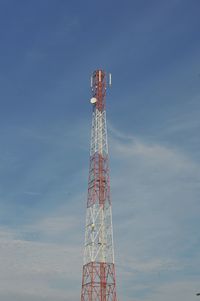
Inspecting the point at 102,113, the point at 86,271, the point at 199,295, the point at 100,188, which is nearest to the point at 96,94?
the point at 102,113

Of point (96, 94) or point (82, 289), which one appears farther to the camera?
point (96, 94)

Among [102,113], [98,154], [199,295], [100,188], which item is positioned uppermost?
[102,113]

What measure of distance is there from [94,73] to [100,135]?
1313cm

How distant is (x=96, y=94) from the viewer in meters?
110

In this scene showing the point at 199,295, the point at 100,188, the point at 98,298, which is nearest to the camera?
the point at 199,295

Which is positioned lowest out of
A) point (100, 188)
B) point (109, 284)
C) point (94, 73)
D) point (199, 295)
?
point (199, 295)

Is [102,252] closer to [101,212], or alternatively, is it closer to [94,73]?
[101,212]

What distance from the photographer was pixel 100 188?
105m

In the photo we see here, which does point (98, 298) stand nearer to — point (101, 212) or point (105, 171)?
point (101, 212)

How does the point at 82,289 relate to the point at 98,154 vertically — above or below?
below

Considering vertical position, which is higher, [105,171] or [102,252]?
[105,171]

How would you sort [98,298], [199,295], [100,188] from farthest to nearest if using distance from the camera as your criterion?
[100,188] → [98,298] → [199,295]

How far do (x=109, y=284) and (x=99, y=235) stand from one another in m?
9.43

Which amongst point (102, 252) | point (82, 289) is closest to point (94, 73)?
point (102, 252)
